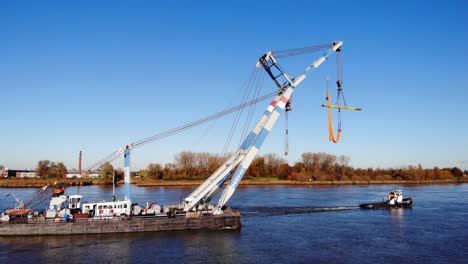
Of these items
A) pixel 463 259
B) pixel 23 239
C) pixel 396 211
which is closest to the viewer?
pixel 463 259

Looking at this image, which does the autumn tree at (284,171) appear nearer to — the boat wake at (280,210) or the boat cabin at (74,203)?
the boat wake at (280,210)

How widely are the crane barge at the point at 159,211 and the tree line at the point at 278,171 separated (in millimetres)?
89045

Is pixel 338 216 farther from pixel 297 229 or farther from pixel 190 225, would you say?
pixel 190 225

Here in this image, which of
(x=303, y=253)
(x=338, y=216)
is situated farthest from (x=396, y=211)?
(x=303, y=253)

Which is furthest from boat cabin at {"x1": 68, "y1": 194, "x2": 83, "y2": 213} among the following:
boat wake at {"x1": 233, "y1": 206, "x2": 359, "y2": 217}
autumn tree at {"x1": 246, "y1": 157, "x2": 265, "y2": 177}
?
autumn tree at {"x1": 246, "y1": 157, "x2": 265, "y2": 177}

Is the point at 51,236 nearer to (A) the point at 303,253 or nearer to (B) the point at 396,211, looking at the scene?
(A) the point at 303,253

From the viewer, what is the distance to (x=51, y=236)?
3625 centimetres

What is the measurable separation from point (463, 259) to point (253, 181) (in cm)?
9954

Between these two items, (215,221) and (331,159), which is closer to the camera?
(215,221)

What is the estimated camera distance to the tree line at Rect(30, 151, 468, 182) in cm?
13325

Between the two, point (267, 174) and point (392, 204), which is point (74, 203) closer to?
point (392, 204)

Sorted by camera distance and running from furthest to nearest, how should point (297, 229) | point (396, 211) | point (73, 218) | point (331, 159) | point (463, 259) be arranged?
1. point (331, 159)
2. point (396, 211)
3. point (297, 229)
4. point (73, 218)
5. point (463, 259)

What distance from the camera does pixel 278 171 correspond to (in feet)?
488

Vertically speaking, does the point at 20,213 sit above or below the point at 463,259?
above
